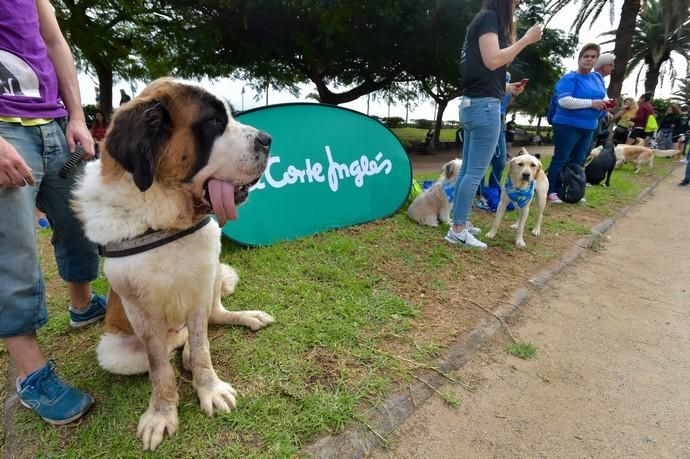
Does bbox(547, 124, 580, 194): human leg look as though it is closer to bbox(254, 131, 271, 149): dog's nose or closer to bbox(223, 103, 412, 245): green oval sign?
bbox(223, 103, 412, 245): green oval sign

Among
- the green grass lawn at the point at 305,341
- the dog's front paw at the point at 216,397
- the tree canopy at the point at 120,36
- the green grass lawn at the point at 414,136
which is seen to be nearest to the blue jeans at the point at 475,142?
the green grass lawn at the point at 305,341

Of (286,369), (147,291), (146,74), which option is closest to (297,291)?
(286,369)

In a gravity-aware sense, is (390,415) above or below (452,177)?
below

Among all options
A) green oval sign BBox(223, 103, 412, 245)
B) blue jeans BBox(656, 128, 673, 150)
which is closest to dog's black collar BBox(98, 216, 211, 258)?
green oval sign BBox(223, 103, 412, 245)

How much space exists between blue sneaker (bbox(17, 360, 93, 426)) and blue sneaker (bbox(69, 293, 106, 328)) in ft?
2.58

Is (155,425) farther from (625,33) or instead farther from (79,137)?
(625,33)

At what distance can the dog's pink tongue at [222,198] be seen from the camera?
1667mm

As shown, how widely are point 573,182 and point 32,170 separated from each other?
23.5 feet

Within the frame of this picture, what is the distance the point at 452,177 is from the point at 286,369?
12.6 ft

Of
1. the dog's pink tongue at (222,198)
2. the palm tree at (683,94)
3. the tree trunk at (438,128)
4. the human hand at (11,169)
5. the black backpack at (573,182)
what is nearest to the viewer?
the human hand at (11,169)

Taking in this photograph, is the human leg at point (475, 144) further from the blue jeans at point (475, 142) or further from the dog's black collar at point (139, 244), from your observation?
the dog's black collar at point (139, 244)

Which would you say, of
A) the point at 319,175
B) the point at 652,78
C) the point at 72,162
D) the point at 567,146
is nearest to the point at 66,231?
the point at 72,162

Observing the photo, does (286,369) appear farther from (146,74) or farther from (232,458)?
(146,74)

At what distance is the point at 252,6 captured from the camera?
35.7ft
